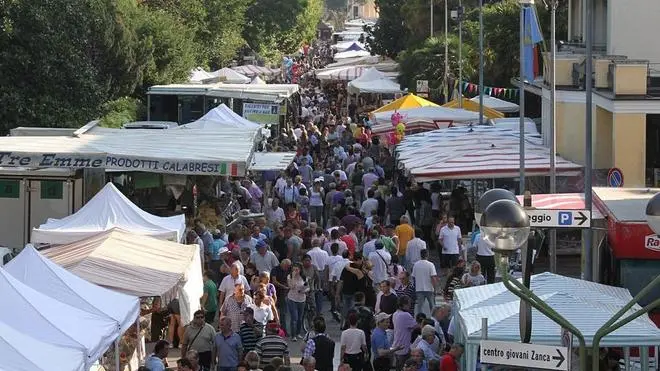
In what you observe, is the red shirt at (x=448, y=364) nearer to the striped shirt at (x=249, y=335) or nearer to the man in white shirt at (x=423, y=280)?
the striped shirt at (x=249, y=335)

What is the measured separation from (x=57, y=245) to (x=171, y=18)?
29190mm

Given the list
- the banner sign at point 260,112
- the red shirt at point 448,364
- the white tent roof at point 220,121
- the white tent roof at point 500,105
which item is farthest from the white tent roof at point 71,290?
the white tent roof at point 500,105

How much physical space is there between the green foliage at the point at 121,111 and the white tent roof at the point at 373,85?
10.8m

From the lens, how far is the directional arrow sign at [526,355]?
32.1 feet

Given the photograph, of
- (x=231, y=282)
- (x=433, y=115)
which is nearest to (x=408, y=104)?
(x=433, y=115)

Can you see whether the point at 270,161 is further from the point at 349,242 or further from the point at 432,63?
the point at 432,63

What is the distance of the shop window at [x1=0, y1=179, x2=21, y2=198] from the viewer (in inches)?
967

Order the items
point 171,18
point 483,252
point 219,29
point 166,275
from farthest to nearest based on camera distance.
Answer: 1. point 219,29
2. point 171,18
3. point 483,252
4. point 166,275

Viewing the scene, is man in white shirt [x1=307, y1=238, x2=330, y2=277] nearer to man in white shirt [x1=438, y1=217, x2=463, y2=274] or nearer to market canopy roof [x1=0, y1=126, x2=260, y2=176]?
man in white shirt [x1=438, y1=217, x2=463, y2=274]

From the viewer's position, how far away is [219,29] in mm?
60094

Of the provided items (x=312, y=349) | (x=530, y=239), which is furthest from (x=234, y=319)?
(x=530, y=239)

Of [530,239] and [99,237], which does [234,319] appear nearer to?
[99,237]

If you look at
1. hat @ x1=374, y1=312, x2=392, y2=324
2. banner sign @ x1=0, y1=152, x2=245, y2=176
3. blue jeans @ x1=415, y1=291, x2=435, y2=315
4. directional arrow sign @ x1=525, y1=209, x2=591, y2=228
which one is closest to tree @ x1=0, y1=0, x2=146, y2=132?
banner sign @ x1=0, y1=152, x2=245, y2=176

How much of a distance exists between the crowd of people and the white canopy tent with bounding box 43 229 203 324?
0.52 m
